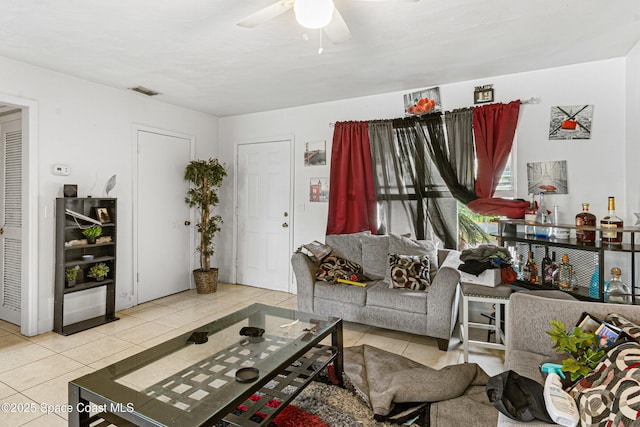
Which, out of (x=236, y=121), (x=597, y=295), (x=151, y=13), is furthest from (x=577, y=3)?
(x=236, y=121)

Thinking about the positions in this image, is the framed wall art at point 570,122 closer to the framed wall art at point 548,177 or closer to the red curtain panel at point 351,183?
the framed wall art at point 548,177

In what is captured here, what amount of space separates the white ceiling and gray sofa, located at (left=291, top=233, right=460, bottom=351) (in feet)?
5.85

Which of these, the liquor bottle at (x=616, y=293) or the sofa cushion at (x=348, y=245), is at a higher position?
the sofa cushion at (x=348, y=245)

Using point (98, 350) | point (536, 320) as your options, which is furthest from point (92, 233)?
point (536, 320)

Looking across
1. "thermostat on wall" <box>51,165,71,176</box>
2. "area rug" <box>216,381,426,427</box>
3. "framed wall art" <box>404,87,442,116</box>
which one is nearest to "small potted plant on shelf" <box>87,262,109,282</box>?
"thermostat on wall" <box>51,165,71,176</box>

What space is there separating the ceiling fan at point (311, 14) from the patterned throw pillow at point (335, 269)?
2242 mm

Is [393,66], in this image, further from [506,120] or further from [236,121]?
[236,121]

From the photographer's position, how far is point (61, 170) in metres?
3.41

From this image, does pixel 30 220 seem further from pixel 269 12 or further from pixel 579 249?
pixel 579 249

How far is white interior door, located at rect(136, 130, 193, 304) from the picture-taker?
4250 mm

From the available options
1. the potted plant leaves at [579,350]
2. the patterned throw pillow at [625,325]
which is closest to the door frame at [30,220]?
the potted plant leaves at [579,350]

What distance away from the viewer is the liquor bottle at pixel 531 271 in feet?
9.71

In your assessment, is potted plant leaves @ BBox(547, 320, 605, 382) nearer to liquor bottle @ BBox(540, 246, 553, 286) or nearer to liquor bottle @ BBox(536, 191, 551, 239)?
liquor bottle @ BBox(540, 246, 553, 286)

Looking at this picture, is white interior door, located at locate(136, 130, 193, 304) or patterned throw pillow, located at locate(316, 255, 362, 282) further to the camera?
white interior door, located at locate(136, 130, 193, 304)
